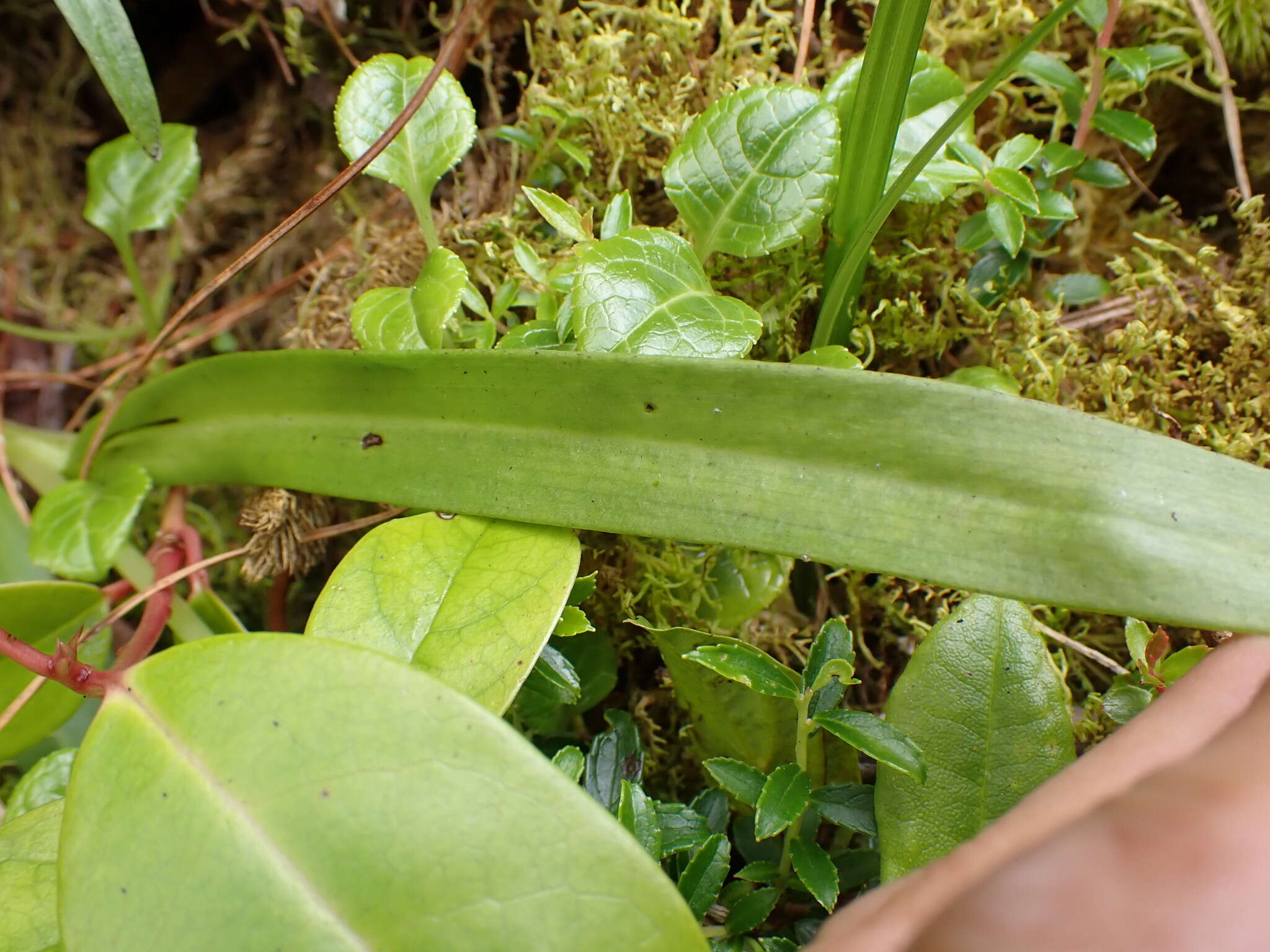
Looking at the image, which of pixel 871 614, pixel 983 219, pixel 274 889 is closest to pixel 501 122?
pixel 983 219

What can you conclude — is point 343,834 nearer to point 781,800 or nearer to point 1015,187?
point 781,800

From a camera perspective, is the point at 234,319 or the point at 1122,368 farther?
the point at 234,319

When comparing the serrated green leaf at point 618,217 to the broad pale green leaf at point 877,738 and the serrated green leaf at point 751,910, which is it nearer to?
the broad pale green leaf at point 877,738

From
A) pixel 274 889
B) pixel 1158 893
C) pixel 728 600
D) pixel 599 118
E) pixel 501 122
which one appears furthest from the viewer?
pixel 501 122

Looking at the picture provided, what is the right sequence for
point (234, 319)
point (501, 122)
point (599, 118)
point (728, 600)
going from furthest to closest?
1. point (234, 319)
2. point (501, 122)
3. point (599, 118)
4. point (728, 600)

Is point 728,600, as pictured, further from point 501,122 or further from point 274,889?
point 501,122

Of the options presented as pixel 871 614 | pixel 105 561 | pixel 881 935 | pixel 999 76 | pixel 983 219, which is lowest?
pixel 871 614

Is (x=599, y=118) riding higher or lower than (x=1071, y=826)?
higher
